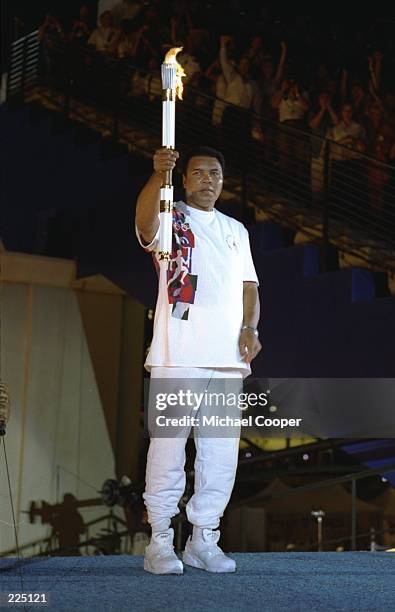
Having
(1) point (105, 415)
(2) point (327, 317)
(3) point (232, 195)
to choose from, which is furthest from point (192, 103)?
(1) point (105, 415)

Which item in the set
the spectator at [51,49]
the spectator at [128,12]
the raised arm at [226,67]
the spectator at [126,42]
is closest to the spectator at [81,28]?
the spectator at [51,49]

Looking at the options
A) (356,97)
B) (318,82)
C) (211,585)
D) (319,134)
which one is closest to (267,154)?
(319,134)

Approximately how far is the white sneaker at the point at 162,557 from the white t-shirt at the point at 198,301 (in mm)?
601

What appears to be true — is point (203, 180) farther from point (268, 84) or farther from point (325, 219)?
point (268, 84)

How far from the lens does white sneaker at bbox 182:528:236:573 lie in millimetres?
3367

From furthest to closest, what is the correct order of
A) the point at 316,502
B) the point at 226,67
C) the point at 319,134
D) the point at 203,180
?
1. the point at 316,502
2. the point at 226,67
3. the point at 319,134
4. the point at 203,180

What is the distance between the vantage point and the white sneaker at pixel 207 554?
3.37 m

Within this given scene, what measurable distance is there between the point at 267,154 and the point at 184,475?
397 cm

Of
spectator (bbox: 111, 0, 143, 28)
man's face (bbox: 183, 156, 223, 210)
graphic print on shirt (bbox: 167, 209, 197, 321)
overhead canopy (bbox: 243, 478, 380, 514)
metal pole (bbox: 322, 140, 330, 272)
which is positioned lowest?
overhead canopy (bbox: 243, 478, 380, 514)

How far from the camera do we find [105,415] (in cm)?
893

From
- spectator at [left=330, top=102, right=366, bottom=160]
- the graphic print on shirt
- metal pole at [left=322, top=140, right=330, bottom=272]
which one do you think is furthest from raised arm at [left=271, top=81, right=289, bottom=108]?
the graphic print on shirt

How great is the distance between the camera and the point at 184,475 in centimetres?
345

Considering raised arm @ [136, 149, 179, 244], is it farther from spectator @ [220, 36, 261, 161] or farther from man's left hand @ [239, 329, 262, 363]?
spectator @ [220, 36, 261, 161]
